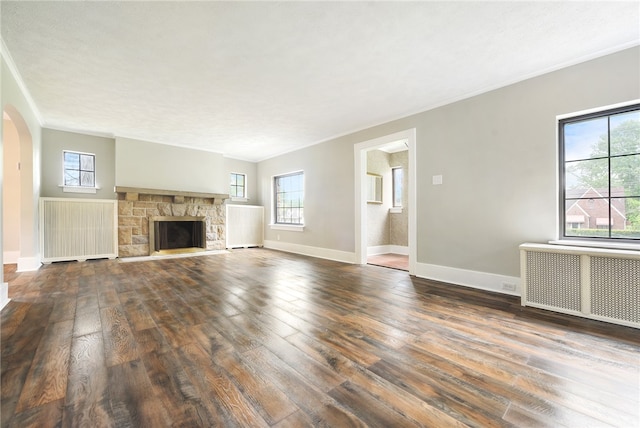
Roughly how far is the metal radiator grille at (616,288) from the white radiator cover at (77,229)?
708cm

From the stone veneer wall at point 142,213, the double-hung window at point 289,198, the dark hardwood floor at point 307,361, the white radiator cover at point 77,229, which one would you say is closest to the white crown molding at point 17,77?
the white radiator cover at point 77,229

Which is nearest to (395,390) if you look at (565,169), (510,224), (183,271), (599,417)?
(599,417)

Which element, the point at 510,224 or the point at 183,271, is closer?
the point at 510,224

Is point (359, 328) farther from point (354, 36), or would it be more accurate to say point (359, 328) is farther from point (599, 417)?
point (354, 36)

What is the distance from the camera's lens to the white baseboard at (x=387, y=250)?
19.5 feet

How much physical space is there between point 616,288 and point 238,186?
23.4 ft

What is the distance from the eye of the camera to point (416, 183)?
12.5 ft

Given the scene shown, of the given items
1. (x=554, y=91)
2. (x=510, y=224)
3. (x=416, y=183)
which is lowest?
(x=510, y=224)

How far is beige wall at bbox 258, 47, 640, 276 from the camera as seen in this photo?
2.55 meters

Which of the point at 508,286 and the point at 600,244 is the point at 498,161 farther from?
the point at 508,286

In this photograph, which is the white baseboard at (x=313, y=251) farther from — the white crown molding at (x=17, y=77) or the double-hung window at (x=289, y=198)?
the white crown molding at (x=17, y=77)

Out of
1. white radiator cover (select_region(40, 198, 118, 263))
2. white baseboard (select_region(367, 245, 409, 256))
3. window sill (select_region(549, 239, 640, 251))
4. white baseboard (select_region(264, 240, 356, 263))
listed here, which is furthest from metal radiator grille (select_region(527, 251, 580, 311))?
white radiator cover (select_region(40, 198, 118, 263))

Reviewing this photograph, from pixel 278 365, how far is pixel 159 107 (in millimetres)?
3940

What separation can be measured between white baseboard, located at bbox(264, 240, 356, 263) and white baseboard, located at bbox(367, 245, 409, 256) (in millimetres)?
1009
